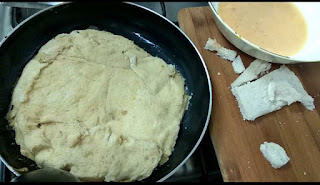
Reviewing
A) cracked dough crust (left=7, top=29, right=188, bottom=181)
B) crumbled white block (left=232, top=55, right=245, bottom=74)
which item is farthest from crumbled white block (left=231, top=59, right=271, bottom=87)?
cracked dough crust (left=7, top=29, right=188, bottom=181)

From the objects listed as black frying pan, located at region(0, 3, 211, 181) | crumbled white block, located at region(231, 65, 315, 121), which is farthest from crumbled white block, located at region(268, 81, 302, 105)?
black frying pan, located at region(0, 3, 211, 181)

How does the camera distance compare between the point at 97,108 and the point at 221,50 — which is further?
the point at 221,50

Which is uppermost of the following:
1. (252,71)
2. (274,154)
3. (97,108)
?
(97,108)

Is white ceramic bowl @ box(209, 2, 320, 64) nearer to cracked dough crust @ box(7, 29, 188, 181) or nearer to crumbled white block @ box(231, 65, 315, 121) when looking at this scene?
crumbled white block @ box(231, 65, 315, 121)

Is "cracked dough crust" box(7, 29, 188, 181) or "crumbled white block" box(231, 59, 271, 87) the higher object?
"cracked dough crust" box(7, 29, 188, 181)

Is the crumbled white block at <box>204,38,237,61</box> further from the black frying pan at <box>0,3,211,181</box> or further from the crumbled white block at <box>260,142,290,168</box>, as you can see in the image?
the crumbled white block at <box>260,142,290,168</box>

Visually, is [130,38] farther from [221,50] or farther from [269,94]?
[269,94]

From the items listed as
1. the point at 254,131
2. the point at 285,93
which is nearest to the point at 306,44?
the point at 285,93

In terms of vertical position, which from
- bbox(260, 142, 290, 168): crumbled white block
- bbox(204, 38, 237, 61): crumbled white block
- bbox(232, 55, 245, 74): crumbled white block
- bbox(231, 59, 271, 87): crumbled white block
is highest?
bbox(204, 38, 237, 61): crumbled white block

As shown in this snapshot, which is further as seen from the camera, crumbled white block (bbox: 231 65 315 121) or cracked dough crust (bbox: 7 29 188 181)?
crumbled white block (bbox: 231 65 315 121)
